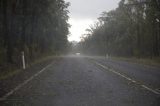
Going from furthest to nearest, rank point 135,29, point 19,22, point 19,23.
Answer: point 135,29
point 19,23
point 19,22

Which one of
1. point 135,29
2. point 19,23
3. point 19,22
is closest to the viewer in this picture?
point 19,22

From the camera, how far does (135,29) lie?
232 ft

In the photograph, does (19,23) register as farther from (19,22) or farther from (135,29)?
(135,29)

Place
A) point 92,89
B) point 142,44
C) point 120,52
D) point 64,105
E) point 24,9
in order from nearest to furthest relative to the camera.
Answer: point 64,105 → point 92,89 → point 24,9 → point 142,44 → point 120,52

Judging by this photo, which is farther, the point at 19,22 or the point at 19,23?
the point at 19,23

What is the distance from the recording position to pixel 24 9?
35844mm

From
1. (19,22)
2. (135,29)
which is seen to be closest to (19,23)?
(19,22)

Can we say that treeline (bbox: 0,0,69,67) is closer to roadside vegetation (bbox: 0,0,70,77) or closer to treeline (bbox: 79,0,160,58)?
roadside vegetation (bbox: 0,0,70,77)

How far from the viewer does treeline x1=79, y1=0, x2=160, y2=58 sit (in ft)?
180

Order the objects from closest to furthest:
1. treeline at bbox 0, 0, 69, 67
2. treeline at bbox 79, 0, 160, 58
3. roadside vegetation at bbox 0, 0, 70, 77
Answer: roadside vegetation at bbox 0, 0, 70, 77
treeline at bbox 0, 0, 69, 67
treeline at bbox 79, 0, 160, 58

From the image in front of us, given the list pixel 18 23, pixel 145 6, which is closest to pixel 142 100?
pixel 18 23

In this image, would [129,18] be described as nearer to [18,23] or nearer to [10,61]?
[18,23]

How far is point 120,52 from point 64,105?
82596 millimetres

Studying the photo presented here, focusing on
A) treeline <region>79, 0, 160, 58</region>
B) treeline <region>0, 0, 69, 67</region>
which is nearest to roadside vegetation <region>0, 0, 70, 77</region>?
treeline <region>0, 0, 69, 67</region>
